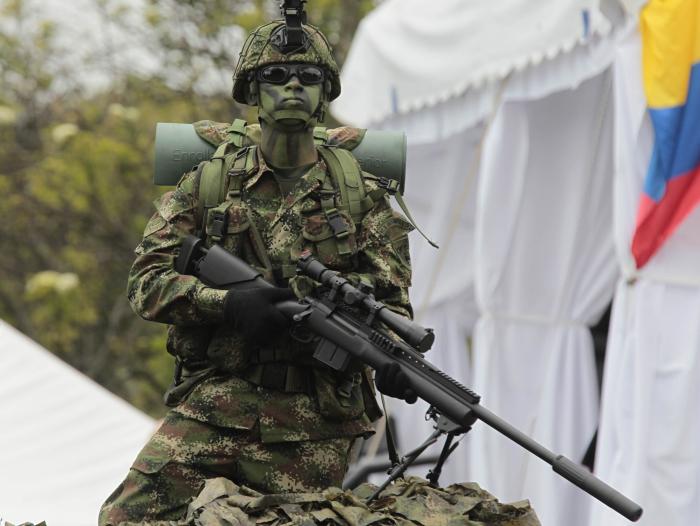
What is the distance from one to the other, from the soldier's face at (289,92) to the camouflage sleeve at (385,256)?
1.20 ft

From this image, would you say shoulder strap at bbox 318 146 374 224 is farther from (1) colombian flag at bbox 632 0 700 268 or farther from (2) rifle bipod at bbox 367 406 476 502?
(1) colombian flag at bbox 632 0 700 268

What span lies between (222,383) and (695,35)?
11.3 feet

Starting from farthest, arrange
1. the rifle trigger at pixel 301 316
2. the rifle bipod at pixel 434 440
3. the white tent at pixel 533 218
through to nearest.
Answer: the white tent at pixel 533 218 < the rifle trigger at pixel 301 316 < the rifle bipod at pixel 434 440

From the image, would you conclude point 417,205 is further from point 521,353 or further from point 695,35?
point 695,35

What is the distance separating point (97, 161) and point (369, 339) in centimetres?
1237

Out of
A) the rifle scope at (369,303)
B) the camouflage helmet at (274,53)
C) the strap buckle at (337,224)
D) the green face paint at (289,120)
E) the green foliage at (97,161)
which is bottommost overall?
the green foliage at (97,161)

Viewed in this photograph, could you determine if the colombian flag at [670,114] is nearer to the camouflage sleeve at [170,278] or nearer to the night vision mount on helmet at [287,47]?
the night vision mount on helmet at [287,47]

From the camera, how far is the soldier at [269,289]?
3986 millimetres

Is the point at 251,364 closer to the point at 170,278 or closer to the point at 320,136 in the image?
the point at 170,278

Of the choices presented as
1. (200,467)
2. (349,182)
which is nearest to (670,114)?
(349,182)

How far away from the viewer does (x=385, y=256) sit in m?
4.16

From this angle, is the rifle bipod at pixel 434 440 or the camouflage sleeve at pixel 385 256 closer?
the rifle bipod at pixel 434 440

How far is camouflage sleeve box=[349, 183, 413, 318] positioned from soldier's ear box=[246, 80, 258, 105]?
48 centimetres

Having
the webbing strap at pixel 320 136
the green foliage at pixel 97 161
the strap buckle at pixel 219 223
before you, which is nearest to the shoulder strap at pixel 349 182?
the webbing strap at pixel 320 136
